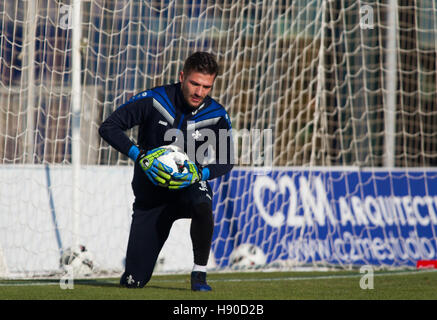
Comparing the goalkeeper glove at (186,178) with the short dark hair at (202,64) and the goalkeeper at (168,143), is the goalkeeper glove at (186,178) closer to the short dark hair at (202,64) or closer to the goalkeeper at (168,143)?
the goalkeeper at (168,143)

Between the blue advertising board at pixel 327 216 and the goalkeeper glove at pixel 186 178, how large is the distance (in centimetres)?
383

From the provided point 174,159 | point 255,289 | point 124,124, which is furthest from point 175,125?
point 255,289

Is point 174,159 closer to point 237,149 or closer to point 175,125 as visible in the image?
point 175,125

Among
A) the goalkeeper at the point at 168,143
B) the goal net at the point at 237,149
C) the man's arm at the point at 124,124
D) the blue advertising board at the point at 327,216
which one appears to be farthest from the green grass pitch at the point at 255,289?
the blue advertising board at the point at 327,216

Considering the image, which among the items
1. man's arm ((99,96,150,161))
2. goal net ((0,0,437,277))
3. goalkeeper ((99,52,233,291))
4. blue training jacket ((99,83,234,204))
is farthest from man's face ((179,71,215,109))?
goal net ((0,0,437,277))

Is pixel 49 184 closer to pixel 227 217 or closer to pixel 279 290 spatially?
pixel 227 217

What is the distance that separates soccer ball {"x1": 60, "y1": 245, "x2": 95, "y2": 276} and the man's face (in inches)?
109

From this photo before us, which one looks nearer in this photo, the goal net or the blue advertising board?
the goal net

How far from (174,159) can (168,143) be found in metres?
0.51

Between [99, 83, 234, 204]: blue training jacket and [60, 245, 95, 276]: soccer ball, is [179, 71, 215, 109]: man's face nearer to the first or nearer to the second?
[99, 83, 234, 204]: blue training jacket

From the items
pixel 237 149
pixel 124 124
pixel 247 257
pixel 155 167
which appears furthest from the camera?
pixel 237 149

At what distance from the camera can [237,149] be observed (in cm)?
1048

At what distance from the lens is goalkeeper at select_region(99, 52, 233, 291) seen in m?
5.67
